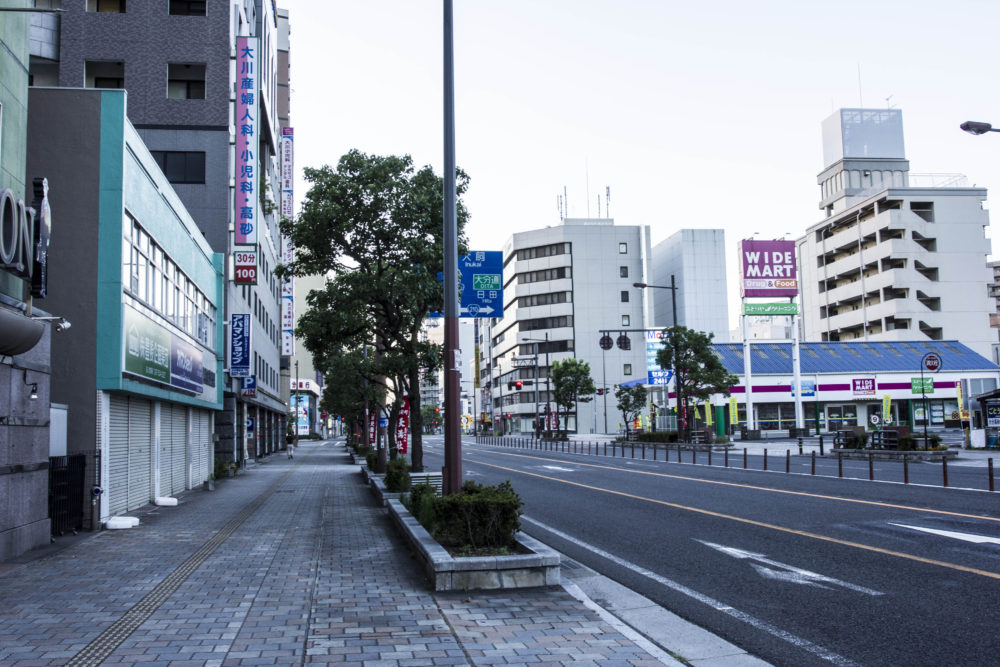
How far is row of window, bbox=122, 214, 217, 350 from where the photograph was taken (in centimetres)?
1620

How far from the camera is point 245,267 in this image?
32875 millimetres

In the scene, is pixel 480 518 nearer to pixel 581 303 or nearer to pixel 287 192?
pixel 287 192

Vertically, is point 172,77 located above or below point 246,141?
above

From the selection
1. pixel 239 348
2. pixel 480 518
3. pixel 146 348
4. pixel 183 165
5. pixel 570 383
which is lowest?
pixel 480 518

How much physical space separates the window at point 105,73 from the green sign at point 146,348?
19739 millimetres

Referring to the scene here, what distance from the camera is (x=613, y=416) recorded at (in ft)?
337

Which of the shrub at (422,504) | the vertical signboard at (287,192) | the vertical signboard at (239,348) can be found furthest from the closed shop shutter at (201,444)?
the vertical signboard at (287,192)

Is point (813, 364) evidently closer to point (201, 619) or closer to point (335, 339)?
point (335, 339)

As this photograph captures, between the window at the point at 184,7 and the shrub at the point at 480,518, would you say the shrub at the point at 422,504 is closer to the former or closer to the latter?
the shrub at the point at 480,518

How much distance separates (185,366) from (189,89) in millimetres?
17839

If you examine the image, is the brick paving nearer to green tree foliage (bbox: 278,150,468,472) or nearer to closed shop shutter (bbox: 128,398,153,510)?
closed shop shutter (bbox: 128,398,153,510)

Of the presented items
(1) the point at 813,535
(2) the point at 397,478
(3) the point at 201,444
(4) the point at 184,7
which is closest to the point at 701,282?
(4) the point at 184,7

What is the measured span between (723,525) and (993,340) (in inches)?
3435

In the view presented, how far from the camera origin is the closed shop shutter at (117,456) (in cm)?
1582
